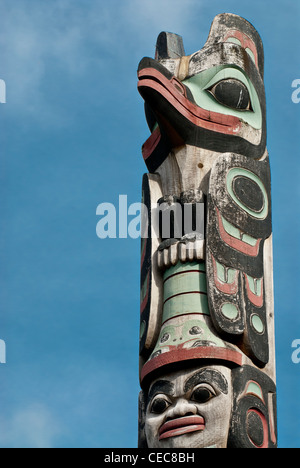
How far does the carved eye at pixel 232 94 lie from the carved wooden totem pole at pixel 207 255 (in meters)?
0.01

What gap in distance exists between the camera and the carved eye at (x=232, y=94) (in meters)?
13.5

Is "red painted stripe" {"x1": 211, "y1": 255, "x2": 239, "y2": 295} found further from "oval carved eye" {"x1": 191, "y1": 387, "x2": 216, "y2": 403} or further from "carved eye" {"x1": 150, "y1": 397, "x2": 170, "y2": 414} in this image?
"carved eye" {"x1": 150, "y1": 397, "x2": 170, "y2": 414}

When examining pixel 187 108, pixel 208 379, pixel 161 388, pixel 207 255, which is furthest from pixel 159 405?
pixel 187 108

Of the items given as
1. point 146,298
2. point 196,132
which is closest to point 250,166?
point 196,132

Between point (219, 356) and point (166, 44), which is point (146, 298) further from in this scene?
point (166, 44)

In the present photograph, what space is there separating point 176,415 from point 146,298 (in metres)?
1.77

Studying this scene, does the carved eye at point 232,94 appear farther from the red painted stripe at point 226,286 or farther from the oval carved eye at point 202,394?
the oval carved eye at point 202,394

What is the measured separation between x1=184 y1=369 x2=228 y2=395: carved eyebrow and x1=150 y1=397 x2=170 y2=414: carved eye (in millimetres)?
272

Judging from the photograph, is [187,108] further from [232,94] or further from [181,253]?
[181,253]

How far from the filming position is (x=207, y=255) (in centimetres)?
1211

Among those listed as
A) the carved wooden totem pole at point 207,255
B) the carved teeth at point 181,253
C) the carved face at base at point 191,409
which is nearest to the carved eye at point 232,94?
the carved wooden totem pole at point 207,255

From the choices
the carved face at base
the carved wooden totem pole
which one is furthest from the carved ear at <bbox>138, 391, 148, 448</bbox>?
the carved face at base
